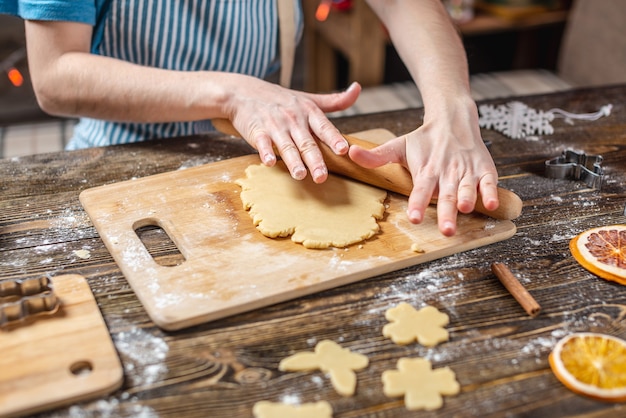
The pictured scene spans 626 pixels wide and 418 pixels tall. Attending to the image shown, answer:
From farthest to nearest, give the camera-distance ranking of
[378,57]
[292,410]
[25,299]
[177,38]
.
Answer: [378,57], [177,38], [25,299], [292,410]

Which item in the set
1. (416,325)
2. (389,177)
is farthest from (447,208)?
(416,325)

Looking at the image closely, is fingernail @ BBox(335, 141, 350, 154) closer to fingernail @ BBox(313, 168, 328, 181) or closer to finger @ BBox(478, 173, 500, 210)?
fingernail @ BBox(313, 168, 328, 181)

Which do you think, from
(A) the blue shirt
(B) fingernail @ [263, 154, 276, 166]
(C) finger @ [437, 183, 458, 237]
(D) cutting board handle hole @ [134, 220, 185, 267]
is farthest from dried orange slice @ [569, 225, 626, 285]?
(A) the blue shirt

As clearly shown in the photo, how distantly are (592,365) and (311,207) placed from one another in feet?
1.83

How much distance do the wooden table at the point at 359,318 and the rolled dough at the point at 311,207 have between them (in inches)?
4.6

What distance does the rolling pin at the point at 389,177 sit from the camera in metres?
1.17

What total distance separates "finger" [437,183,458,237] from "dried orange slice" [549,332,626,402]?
0.87ft

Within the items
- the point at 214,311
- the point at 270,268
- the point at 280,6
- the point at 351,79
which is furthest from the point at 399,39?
the point at 351,79

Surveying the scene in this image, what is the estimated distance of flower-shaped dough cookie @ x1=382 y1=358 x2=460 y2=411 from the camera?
82 cm

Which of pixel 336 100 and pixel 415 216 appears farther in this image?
pixel 336 100

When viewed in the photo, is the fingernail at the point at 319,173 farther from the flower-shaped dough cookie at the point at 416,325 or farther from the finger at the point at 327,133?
the flower-shaped dough cookie at the point at 416,325

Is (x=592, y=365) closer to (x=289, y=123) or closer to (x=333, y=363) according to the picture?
(x=333, y=363)

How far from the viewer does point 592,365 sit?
86 cm

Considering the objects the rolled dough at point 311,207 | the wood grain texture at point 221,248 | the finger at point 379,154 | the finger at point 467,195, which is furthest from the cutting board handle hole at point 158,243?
the finger at point 467,195
